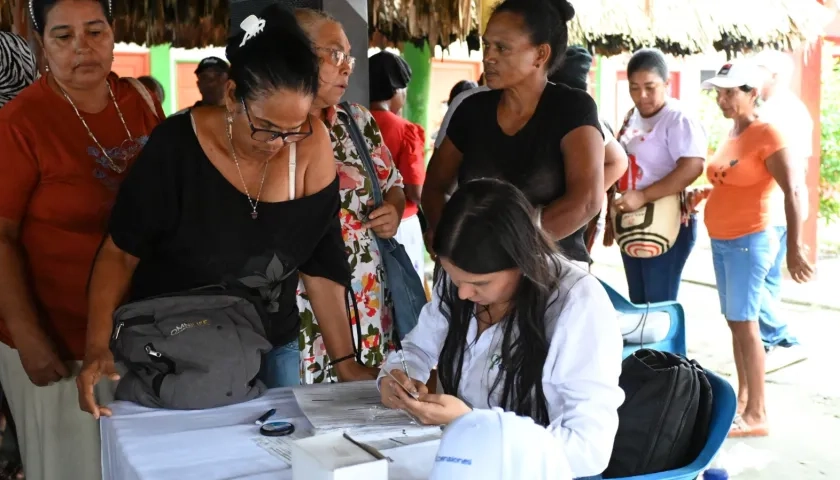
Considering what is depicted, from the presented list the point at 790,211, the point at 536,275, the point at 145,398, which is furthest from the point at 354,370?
the point at 790,211

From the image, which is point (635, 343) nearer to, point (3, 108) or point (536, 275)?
point (536, 275)

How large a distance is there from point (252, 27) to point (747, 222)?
288 centimetres

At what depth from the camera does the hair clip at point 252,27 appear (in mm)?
1672

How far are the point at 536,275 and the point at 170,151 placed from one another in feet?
2.65

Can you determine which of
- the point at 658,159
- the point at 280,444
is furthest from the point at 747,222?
the point at 280,444

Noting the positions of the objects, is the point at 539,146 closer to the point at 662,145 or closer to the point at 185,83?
the point at 662,145

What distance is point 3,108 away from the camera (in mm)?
1977

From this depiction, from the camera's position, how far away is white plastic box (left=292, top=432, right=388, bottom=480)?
3.54ft

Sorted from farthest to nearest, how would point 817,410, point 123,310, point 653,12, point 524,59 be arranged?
1. point 653,12
2. point 817,410
3. point 524,59
4. point 123,310

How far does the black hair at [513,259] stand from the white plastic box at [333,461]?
1.35 ft

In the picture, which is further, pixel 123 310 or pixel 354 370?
pixel 354 370

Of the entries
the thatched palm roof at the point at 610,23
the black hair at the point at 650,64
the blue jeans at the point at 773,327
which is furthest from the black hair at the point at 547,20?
the blue jeans at the point at 773,327

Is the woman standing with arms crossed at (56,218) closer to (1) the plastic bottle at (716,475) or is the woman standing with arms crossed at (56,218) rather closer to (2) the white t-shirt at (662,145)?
(1) the plastic bottle at (716,475)

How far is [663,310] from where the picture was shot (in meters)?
3.03
